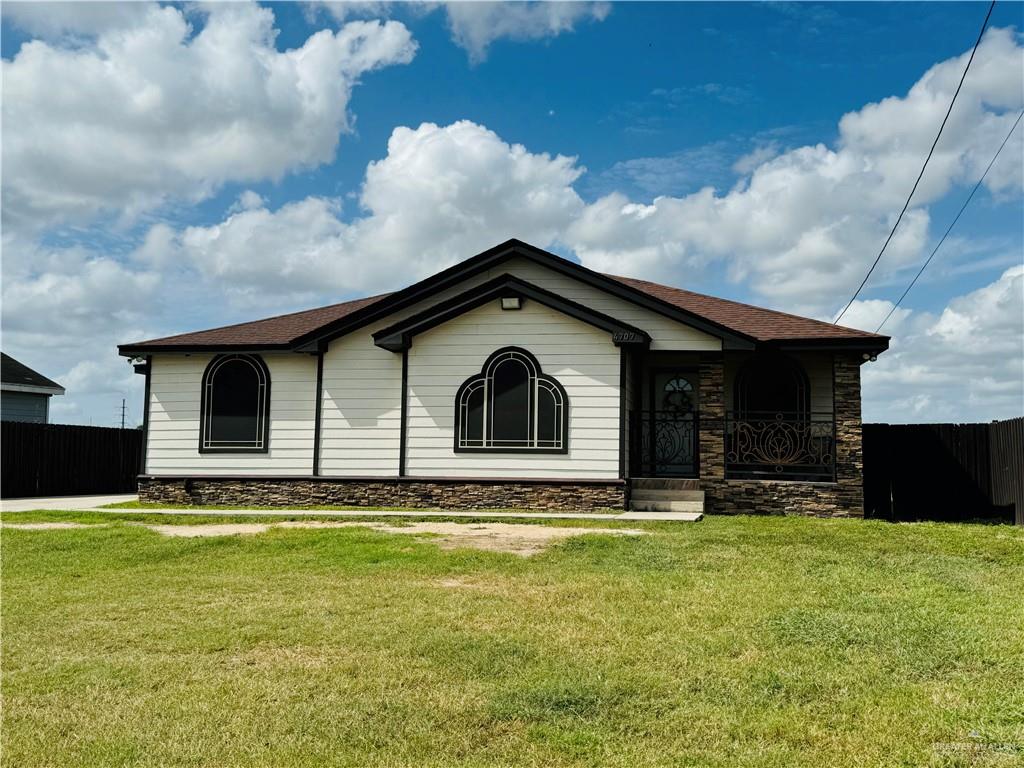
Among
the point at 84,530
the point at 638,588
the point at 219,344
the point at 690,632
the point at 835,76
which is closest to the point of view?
the point at 690,632

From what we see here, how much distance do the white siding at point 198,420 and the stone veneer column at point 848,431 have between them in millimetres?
9619

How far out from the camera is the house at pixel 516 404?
50.1 ft

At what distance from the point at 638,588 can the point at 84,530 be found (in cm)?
846

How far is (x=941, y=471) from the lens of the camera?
16656 millimetres

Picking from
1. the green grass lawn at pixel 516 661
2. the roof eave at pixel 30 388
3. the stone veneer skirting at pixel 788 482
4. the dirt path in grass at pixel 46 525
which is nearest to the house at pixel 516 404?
the stone veneer skirting at pixel 788 482

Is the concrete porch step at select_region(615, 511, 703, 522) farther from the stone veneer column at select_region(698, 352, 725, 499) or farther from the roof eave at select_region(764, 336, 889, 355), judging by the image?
the roof eave at select_region(764, 336, 889, 355)

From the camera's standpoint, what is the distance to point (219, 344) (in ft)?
55.7

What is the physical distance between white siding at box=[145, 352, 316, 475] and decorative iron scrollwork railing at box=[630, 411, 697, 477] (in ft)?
21.1

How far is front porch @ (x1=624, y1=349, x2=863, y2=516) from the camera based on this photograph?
15.4 m

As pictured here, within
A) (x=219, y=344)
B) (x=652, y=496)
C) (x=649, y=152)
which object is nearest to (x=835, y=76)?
(x=649, y=152)

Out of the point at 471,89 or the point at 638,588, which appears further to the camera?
the point at 471,89

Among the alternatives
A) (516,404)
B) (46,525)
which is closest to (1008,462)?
(516,404)

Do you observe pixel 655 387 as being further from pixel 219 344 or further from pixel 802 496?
pixel 219 344

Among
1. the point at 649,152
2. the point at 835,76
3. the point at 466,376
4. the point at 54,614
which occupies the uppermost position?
the point at 835,76
